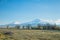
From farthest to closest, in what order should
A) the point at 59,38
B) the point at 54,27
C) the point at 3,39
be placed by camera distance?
the point at 54,27, the point at 59,38, the point at 3,39

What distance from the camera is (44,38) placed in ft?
88.5

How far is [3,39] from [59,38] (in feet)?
32.9

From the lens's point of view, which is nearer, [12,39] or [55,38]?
[12,39]

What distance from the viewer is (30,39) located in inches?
1022

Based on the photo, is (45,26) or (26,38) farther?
(45,26)

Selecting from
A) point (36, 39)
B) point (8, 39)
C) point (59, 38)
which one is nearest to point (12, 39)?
point (8, 39)

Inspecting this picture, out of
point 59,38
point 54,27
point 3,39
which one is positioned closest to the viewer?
point 3,39

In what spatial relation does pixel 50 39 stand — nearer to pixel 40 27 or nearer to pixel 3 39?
pixel 3 39

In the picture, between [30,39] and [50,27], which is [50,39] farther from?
[50,27]

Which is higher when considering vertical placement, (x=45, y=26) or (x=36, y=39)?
(x=45, y=26)

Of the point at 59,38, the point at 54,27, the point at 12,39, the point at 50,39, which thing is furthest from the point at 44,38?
the point at 54,27

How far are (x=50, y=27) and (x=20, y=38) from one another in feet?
84.2

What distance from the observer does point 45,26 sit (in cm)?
5156

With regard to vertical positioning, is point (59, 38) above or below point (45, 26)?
below
